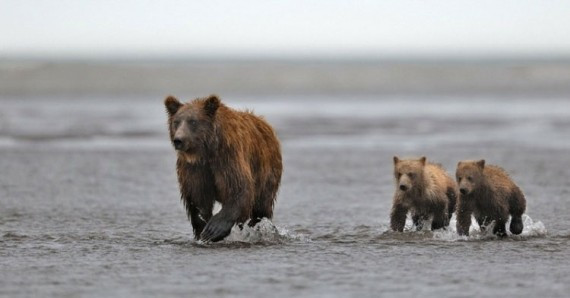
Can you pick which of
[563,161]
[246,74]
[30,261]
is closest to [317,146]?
[563,161]

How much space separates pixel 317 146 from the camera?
2159 centimetres

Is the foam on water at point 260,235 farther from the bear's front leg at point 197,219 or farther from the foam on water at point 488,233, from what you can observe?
the foam on water at point 488,233

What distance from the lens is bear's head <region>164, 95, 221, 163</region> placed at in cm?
965

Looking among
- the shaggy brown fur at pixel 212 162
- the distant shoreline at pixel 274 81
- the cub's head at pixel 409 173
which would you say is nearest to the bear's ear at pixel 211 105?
the shaggy brown fur at pixel 212 162

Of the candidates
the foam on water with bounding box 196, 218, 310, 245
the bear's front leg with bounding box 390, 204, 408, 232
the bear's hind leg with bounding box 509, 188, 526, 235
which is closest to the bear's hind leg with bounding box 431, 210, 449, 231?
the bear's front leg with bounding box 390, 204, 408, 232

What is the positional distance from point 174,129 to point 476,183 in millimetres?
2883

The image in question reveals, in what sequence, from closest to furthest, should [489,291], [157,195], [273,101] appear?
[489,291] → [157,195] → [273,101]

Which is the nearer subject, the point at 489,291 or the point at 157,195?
the point at 489,291

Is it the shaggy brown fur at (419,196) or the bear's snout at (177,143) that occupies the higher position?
the bear's snout at (177,143)

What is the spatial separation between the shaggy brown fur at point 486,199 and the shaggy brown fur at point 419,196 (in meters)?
0.24

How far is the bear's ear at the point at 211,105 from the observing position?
9.75m

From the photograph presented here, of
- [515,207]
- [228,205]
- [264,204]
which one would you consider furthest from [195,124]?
[515,207]

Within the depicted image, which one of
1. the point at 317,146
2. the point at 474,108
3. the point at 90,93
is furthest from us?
the point at 90,93

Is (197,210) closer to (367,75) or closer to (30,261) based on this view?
(30,261)
